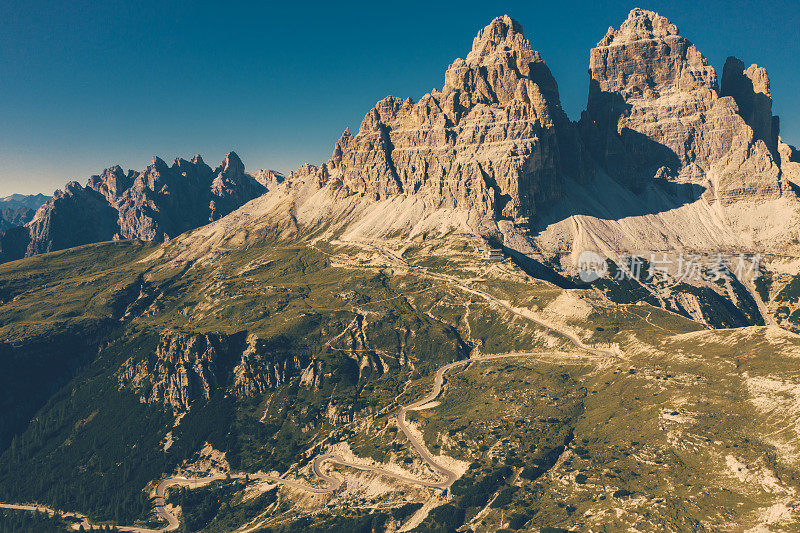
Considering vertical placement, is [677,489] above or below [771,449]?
below

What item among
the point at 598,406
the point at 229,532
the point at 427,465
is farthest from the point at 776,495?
the point at 229,532

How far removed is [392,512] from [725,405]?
118500mm

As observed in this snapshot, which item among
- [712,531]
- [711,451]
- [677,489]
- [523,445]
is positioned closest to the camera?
[712,531]

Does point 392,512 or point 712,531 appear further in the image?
point 392,512

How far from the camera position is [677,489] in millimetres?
136500

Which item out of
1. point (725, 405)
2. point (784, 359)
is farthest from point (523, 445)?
point (784, 359)

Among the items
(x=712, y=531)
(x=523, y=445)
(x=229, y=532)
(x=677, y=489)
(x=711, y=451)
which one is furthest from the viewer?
(x=229, y=532)

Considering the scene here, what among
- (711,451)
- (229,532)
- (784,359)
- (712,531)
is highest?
(784,359)

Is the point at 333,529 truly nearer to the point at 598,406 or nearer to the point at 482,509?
the point at 482,509

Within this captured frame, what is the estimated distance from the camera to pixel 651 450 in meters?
157

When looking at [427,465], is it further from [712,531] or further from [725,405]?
[725,405]

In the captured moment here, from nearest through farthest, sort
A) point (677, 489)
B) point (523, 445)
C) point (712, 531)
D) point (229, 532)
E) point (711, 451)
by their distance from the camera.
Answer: point (712, 531), point (677, 489), point (711, 451), point (523, 445), point (229, 532)

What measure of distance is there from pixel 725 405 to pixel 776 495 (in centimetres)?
4802

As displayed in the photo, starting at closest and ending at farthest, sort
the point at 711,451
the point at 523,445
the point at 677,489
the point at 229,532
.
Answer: the point at 677,489 → the point at 711,451 → the point at 523,445 → the point at 229,532
